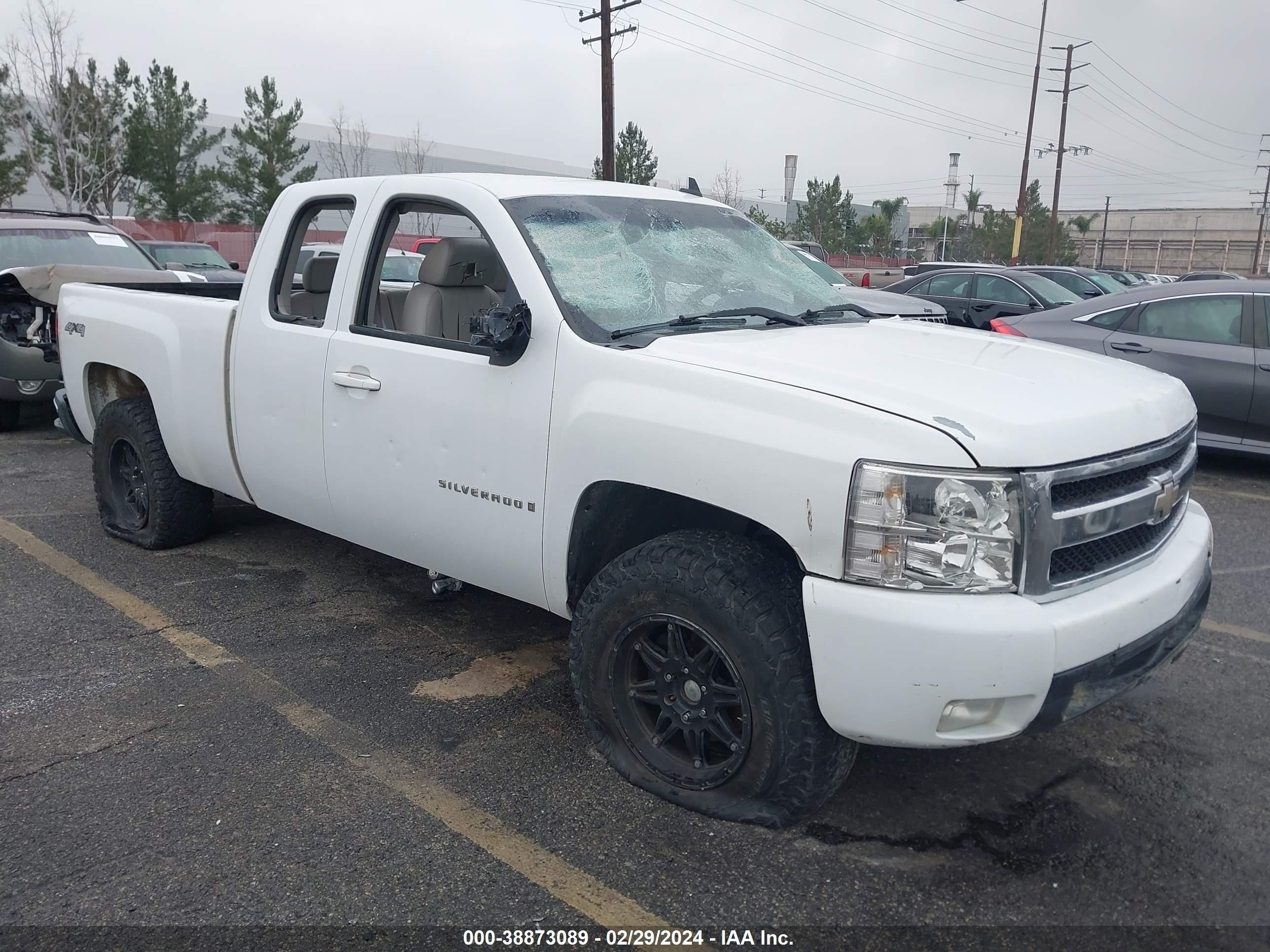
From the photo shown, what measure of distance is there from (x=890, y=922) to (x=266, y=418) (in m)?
3.16

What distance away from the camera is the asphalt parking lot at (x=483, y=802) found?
2.68 meters

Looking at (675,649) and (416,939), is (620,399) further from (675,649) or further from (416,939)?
(416,939)

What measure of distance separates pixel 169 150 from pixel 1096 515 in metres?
39.7

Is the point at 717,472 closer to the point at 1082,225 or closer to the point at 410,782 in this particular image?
the point at 410,782

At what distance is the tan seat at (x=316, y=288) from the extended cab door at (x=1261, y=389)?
656cm

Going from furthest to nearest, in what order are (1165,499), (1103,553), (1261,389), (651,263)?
(1261,389) → (651,263) → (1165,499) → (1103,553)

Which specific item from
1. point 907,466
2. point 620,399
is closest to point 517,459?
point 620,399

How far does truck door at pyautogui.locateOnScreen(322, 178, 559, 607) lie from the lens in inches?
133

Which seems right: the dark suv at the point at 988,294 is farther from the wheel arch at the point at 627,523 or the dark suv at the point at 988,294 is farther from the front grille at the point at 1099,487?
the wheel arch at the point at 627,523

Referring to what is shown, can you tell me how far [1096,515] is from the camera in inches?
107

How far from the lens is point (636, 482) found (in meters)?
3.02

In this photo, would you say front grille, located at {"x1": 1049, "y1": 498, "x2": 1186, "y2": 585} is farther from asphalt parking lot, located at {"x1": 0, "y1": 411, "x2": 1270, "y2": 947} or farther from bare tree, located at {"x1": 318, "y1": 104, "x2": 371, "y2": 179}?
bare tree, located at {"x1": 318, "y1": 104, "x2": 371, "y2": 179}

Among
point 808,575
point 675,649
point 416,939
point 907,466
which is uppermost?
point 907,466

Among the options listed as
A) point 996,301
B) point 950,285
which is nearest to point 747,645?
point 996,301
